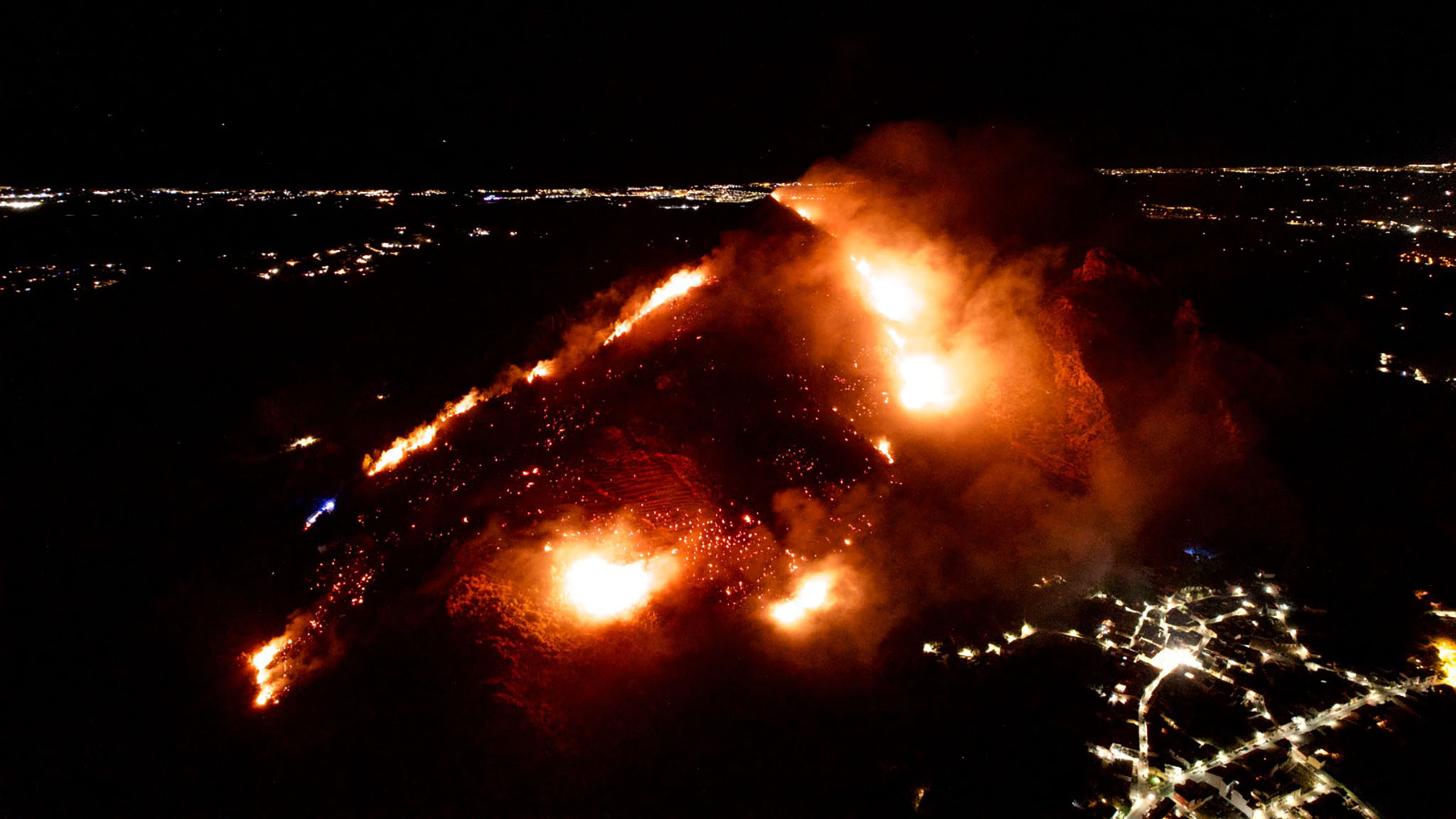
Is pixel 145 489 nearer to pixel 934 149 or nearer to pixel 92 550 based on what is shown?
pixel 92 550

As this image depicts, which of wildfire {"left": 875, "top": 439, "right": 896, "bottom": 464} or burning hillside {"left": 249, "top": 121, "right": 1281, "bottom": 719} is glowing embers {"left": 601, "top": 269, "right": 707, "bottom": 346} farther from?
wildfire {"left": 875, "top": 439, "right": 896, "bottom": 464}

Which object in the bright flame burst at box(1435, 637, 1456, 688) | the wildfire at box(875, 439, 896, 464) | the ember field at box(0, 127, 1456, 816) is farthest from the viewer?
the wildfire at box(875, 439, 896, 464)

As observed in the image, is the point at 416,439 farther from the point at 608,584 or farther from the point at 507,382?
the point at 608,584

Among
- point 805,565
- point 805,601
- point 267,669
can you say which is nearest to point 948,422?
point 805,565

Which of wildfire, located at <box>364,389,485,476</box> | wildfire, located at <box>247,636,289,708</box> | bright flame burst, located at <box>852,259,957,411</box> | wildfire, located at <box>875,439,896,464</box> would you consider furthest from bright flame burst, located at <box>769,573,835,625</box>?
wildfire, located at <box>247,636,289,708</box>

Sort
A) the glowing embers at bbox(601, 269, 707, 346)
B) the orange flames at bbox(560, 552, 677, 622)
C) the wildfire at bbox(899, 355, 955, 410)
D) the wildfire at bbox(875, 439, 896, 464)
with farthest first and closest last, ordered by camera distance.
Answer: the wildfire at bbox(899, 355, 955, 410) → the glowing embers at bbox(601, 269, 707, 346) → the wildfire at bbox(875, 439, 896, 464) → the orange flames at bbox(560, 552, 677, 622)

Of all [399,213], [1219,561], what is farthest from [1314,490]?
[399,213]
